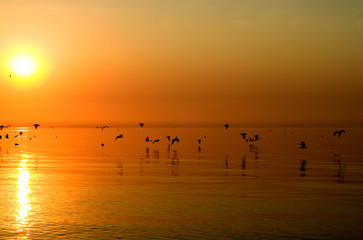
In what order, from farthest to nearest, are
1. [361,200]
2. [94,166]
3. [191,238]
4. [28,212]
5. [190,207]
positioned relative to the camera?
[94,166], [361,200], [190,207], [28,212], [191,238]

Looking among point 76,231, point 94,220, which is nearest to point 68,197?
point 94,220

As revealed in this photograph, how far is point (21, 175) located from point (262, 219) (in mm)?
31872

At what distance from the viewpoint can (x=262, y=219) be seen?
31203 millimetres

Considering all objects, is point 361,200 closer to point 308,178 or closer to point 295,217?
point 295,217

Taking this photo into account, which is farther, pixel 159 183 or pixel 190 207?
pixel 159 183

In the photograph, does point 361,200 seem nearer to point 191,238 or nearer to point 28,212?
point 191,238

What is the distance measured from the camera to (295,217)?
3200 cm

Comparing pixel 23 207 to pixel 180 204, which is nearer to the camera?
pixel 23 207

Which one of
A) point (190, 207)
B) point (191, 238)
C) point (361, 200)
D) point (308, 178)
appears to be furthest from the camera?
point (308, 178)

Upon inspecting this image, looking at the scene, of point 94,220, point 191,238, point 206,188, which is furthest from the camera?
point 206,188

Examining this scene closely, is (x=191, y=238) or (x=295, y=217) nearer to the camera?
(x=191, y=238)

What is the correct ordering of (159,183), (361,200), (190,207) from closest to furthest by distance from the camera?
1. (190,207)
2. (361,200)
3. (159,183)

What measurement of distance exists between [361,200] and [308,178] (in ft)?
47.1

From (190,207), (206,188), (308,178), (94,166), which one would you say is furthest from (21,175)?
(308,178)
